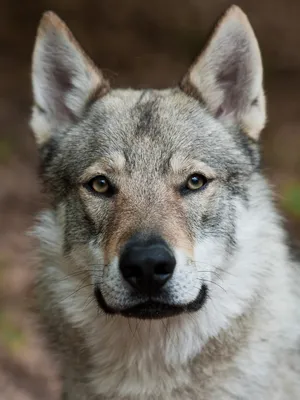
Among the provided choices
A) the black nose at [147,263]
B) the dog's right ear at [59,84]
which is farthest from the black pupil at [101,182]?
the dog's right ear at [59,84]

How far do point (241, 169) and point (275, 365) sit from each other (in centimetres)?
108

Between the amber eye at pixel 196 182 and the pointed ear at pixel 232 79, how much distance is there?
528mm

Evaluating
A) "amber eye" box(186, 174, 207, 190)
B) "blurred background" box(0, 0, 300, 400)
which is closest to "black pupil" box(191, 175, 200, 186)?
"amber eye" box(186, 174, 207, 190)

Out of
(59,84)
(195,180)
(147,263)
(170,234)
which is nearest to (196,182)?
(195,180)

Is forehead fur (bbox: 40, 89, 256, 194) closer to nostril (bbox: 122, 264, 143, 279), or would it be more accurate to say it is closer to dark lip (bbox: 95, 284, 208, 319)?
nostril (bbox: 122, 264, 143, 279)

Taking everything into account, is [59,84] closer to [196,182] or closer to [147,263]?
[196,182]

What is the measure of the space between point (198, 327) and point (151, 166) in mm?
897

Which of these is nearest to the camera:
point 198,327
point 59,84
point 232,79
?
point 198,327

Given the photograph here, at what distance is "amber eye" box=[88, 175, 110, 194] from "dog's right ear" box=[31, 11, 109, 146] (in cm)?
63

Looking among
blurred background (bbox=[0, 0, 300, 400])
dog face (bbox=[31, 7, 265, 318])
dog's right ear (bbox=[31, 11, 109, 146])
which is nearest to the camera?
dog face (bbox=[31, 7, 265, 318])

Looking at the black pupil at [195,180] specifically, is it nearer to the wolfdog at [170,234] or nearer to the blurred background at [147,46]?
the wolfdog at [170,234]

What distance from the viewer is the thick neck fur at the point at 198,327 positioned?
421 cm

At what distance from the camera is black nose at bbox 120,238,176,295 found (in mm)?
3686

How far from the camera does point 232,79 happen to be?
4570 millimetres
